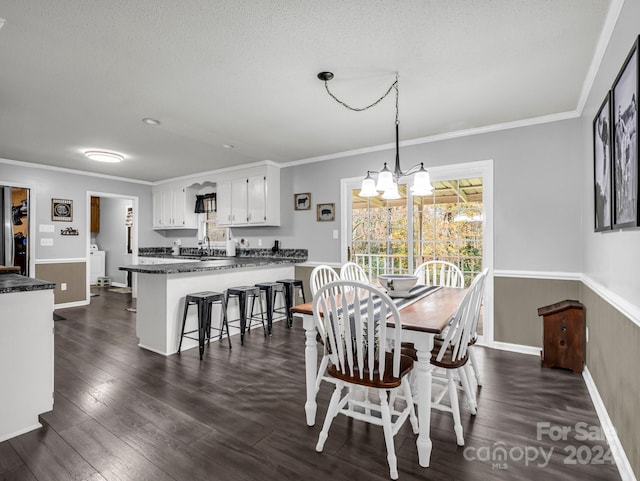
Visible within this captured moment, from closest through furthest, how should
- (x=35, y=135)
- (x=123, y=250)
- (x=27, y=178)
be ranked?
1. (x=35, y=135)
2. (x=27, y=178)
3. (x=123, y=250)

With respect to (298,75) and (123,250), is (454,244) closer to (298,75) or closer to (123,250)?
(298,75)

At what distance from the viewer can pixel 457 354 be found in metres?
1.96

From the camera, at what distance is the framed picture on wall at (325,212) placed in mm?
4777

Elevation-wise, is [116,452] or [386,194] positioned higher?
[386,194]

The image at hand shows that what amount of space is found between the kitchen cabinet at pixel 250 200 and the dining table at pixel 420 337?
10.6 feet

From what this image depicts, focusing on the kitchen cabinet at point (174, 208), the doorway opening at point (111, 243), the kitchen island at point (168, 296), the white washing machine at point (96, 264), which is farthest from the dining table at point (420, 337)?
the white washing machine at point (96, 264)

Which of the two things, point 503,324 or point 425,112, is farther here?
point 503,324

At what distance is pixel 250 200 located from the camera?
5.36 metres

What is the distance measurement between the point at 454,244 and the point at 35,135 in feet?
16.4

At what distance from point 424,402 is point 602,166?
1950 mm

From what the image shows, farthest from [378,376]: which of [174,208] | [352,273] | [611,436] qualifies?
[174,208]

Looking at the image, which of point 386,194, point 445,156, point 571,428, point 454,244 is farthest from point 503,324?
point 386,194

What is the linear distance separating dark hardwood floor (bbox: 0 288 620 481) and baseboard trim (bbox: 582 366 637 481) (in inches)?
2.0

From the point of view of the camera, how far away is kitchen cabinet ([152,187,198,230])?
6.41m
